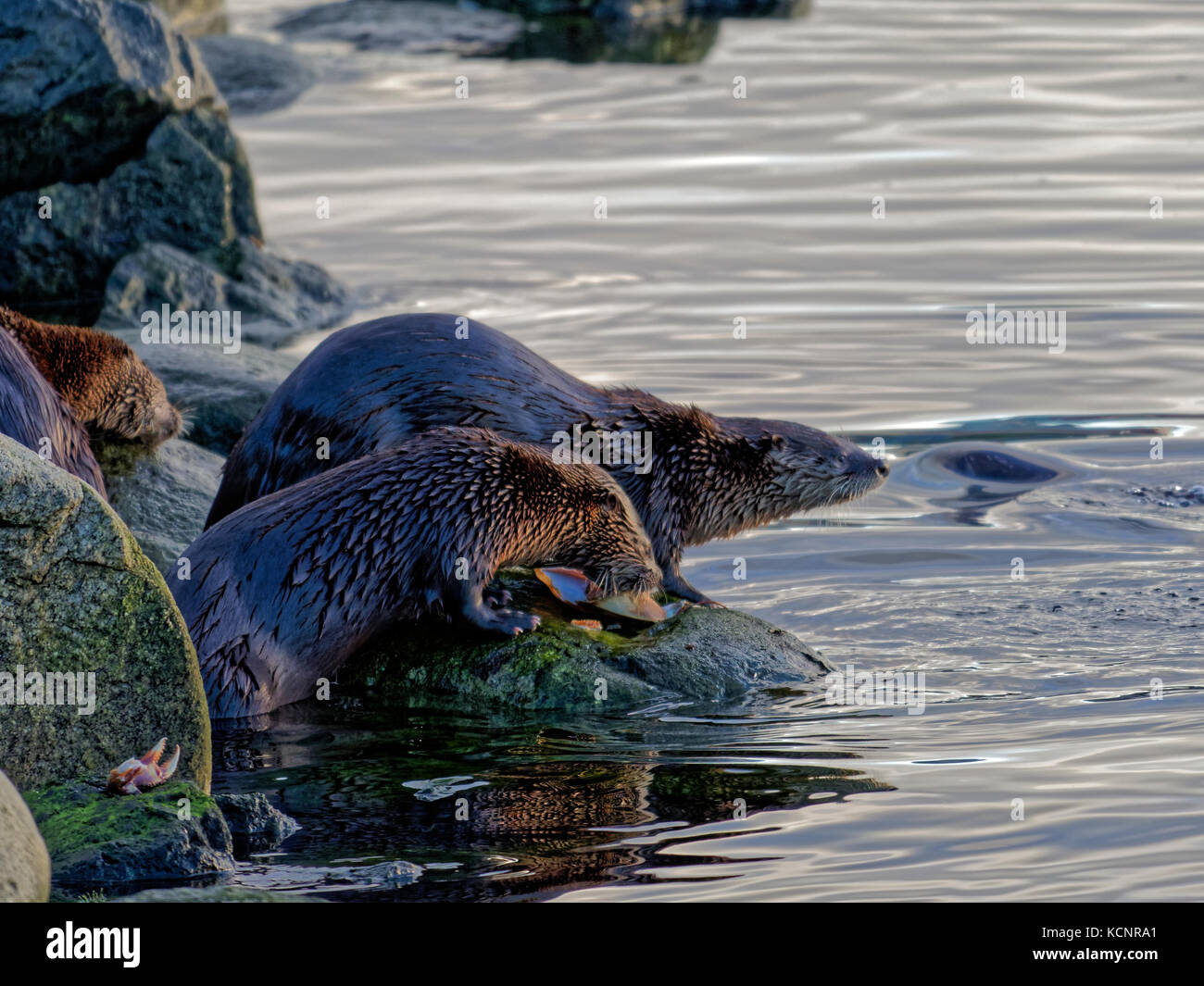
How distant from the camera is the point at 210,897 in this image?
4.05 meters

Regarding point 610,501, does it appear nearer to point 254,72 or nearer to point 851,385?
point 851,385

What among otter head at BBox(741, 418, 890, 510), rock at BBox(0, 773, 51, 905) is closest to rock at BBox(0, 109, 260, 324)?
otter head at BBox(741, 418, 890, 510)

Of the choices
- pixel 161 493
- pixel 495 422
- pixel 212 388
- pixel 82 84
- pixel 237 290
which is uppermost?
pixel 82 84

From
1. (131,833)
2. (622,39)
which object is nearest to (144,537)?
(131,833)

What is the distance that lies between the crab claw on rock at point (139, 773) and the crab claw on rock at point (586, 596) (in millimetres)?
2076

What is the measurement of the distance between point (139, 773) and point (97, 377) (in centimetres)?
328

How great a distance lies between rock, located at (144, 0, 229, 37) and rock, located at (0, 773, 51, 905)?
52.1 ft

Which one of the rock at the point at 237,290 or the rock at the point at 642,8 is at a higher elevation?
the rock at the point at 642,8

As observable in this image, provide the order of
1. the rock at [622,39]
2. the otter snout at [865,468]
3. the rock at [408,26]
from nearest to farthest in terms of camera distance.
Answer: the otter snout at [865,468] < the rock at [622,39] < the rock at [408,26]

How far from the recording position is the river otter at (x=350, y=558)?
587 cm

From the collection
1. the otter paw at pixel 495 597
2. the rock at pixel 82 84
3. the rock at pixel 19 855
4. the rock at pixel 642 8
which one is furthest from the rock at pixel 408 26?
the rock at pixel 19 855

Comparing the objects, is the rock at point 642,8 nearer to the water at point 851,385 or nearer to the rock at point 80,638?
the water at point 851,385

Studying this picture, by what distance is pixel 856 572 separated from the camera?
771 centimetres
